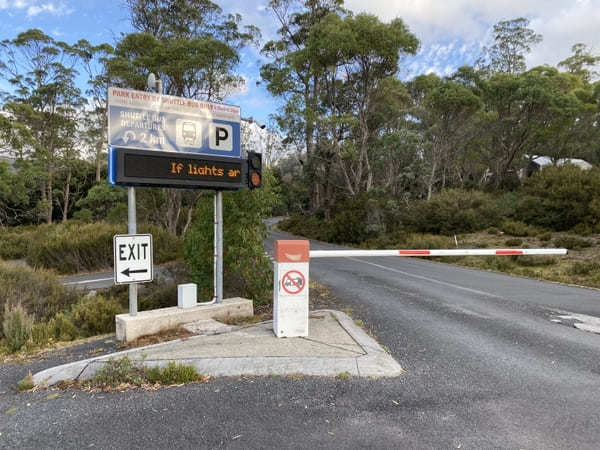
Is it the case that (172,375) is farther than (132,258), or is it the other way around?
(132,258)

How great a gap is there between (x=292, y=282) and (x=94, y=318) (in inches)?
158

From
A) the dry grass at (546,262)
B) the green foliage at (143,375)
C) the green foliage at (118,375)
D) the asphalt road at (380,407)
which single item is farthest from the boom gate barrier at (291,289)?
the dry grass at (546,262)

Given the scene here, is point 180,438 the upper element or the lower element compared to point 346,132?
lower

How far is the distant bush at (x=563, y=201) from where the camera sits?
23.0 m

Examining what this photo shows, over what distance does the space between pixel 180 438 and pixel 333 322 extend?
3799 millimetres

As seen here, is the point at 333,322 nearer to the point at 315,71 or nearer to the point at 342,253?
the point at 342,253

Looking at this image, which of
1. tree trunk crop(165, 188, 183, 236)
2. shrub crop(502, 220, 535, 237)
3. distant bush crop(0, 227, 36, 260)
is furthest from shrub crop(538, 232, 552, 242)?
distant bush crop(0, 227, 36, 260)

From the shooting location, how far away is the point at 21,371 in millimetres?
5344

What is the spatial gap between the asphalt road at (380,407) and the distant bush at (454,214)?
21087 mm

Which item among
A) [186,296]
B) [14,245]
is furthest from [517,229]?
[14,245]

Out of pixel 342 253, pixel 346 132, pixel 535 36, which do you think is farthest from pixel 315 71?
pixel 342 253

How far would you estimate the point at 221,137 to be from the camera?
7.61m

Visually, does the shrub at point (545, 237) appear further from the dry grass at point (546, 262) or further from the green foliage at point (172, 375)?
the green foliage at point (172, 375)

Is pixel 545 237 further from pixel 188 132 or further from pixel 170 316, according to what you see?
pixel 170 316
